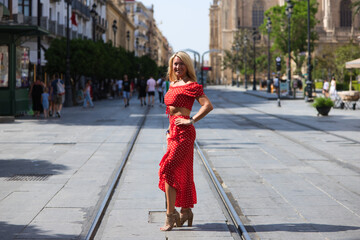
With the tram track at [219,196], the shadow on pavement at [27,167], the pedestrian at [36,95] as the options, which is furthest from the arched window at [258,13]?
the shadow on pavement at [27,167]

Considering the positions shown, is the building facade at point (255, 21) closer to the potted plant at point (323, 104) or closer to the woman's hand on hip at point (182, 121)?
the potted plant at point (323, 104)

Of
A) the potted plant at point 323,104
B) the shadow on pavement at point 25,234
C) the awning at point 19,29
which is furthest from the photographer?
→ the potted plant at point 323,104

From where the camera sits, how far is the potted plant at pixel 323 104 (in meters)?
21.2

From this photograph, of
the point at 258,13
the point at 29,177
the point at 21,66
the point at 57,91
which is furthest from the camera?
the point at 258,13

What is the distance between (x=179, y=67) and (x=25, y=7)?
34.5m

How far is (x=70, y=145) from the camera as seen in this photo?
12.3 meters

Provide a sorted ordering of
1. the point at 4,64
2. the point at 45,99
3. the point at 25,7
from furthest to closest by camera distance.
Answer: the point at 25,7, the point at 45,99, the point at 4,64

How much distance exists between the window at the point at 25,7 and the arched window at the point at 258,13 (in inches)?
2882

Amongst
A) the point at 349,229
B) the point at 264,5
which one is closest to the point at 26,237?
the point at 349,229

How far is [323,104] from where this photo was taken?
70.1ft

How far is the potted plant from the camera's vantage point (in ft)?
69.6

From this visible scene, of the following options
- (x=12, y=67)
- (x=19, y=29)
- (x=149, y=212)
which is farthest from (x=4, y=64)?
(x=149, y=212)

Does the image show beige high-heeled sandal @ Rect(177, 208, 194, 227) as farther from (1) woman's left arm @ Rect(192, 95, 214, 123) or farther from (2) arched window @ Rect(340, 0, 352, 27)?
(2) arched window @ Rect(340, 0, 352, 27)

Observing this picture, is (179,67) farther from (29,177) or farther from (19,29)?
(19,29)
